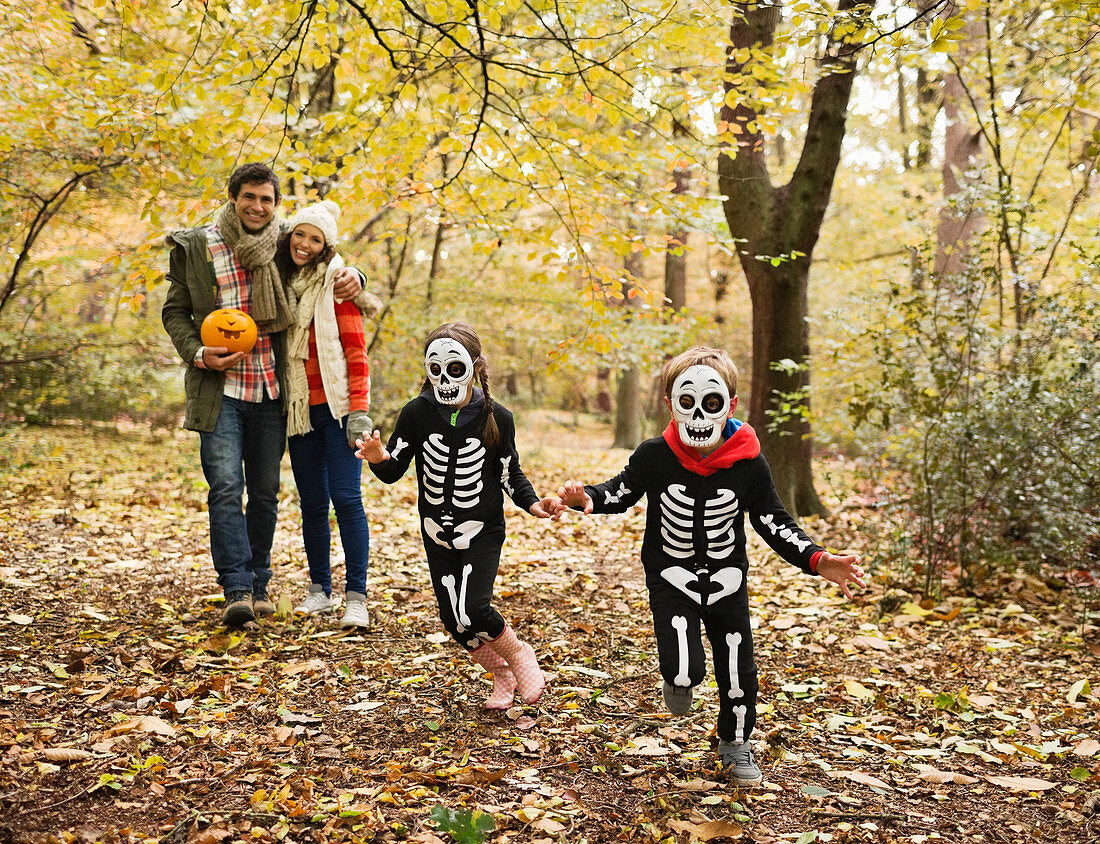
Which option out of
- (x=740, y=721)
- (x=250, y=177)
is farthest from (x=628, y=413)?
(x=740, y=721)

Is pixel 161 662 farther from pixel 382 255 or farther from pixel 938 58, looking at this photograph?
pixel 382 255

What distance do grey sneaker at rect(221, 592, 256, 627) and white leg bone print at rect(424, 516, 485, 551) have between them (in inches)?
56.9

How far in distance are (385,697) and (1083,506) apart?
15.7ft

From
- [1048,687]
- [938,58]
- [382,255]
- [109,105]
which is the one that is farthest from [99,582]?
[382,255]

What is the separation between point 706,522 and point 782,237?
533 centimetres

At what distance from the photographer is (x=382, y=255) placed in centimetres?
1359

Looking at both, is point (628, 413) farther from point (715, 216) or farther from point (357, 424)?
point (357, 424)

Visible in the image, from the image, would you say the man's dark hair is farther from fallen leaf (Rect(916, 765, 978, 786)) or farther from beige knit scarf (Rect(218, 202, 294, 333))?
fallen leaf (Rect(916, 765, 978, 786))

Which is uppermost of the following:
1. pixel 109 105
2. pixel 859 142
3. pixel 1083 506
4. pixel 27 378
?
pixel 859 142

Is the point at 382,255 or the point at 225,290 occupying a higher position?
the point at 382,255

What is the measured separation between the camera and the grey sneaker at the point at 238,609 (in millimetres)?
4398

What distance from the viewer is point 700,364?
10.7 feet

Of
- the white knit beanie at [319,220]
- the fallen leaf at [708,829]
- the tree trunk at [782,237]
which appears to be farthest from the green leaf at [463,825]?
the tree trunk at [782,237]

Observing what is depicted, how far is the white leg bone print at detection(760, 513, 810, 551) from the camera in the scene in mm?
3161
